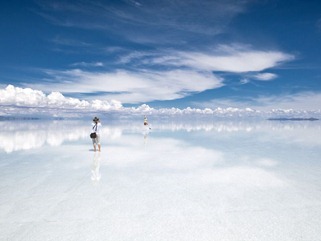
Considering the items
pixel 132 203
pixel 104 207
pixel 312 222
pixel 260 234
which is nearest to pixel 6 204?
pixel 104 207

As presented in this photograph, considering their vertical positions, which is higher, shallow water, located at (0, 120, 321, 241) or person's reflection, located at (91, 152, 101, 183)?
shallow water, located at (0, 120, 321, 241)

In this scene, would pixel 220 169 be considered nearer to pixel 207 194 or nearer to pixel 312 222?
→ pixel 207 194

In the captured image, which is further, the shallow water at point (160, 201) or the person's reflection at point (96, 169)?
the person's reflection at point (96, 169)

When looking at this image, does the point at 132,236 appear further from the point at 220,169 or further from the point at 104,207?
the point at 220,169

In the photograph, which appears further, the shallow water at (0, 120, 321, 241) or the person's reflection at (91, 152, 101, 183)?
the person's reflection at (91, 152, 101, 183)

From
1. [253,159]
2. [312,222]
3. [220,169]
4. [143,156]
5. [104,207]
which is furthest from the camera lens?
[143,156]

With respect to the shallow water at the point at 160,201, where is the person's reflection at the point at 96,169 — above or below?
below

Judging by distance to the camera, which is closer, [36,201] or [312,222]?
[312,222]

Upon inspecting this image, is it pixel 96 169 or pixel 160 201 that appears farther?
pixel 96 169

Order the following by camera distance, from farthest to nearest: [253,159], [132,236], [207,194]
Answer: [253,159] < [207,194] < [132,236]

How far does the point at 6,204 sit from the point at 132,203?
3.75 metres

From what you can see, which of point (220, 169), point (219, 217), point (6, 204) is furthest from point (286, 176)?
point (6, 204)

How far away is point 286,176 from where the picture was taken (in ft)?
37.1

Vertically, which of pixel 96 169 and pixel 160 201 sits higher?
pixel 160 201
